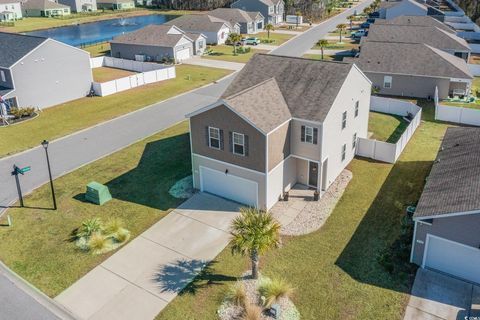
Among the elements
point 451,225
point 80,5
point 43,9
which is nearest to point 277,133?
point 451,225

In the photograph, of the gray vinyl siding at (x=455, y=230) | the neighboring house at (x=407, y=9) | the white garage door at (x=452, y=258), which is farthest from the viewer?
the neighboring house at (x=407, y=9)

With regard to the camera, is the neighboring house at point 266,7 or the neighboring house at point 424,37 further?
the neighboring house at point 266,7

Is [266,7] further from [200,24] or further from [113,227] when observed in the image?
[113,227]

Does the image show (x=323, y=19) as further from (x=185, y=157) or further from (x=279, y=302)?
(x=279, y=302)

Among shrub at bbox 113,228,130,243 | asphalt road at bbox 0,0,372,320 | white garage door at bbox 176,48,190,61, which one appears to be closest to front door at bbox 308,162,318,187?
shrub at bbox 113,228,130,243

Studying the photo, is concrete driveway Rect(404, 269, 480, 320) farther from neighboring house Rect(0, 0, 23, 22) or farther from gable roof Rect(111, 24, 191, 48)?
neighboring house Rect(0, 0, 23, 22)

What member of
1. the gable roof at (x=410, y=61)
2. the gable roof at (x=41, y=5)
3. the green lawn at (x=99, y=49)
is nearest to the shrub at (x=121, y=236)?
the gable roof at (x=410, y=61)

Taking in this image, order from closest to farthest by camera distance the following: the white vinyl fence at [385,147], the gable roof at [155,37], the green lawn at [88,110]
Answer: the white vinyl fence at [385,147] < the green lawn at [88,110] < the gable roof at [155,37]

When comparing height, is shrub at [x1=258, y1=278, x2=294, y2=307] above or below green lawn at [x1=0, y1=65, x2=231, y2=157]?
below

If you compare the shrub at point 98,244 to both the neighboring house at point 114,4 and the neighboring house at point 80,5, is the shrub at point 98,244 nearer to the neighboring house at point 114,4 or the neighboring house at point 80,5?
the neighboring house at point 80,5
